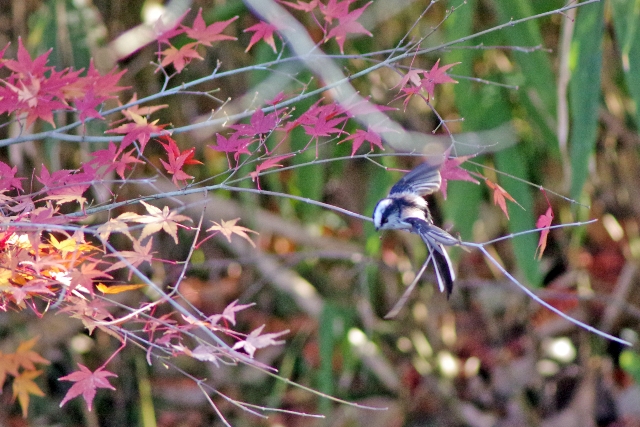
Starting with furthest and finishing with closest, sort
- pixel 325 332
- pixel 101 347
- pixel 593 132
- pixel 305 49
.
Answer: pixel 101 347 < pixel 325 332 < pixel 593 132 < pixel 305 49

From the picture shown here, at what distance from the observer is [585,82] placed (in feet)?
4.67

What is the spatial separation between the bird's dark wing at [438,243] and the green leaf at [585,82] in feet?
2.45

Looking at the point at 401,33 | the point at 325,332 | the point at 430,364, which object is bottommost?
the point at 430,364

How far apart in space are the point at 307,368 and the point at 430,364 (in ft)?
1.34

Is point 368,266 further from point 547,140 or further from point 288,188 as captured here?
point 547,140

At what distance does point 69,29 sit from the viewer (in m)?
1.76

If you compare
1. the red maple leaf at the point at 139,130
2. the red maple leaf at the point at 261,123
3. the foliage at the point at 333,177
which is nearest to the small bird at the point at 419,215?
the red maple leaf at the point at 261,123

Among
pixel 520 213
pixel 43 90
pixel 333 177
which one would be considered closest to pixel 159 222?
pixel 43 90

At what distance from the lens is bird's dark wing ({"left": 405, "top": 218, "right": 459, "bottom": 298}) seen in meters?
0.74

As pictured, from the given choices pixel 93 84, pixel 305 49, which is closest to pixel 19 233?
pixel 93 84

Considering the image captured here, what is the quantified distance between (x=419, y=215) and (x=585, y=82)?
2.47 feet

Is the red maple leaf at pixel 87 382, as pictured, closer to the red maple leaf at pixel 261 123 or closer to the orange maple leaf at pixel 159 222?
the orange maple leaf at pixel 159 222

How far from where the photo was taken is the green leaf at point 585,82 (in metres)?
1.41

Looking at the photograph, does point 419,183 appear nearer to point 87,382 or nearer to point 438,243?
point 438,243
